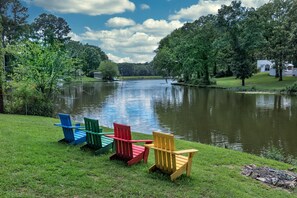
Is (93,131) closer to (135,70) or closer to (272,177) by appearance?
(272,177)

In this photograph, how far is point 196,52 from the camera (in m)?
54.6

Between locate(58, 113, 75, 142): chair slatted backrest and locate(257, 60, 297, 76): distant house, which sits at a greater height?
locate(257, 60, 297, 76): distant house

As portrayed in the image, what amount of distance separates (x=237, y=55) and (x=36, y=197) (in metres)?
43.9

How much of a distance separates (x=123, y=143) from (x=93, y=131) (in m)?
1.02

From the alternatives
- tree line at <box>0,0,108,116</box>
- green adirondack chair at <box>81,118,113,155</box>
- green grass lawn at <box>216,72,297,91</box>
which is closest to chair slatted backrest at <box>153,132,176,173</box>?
green adirondack chair at <box>81,118,113,155</box>

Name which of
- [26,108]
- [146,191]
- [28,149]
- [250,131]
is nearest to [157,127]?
[250,131]

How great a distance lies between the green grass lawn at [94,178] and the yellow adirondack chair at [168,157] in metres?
0.15

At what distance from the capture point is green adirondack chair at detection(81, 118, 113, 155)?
22.0 ft

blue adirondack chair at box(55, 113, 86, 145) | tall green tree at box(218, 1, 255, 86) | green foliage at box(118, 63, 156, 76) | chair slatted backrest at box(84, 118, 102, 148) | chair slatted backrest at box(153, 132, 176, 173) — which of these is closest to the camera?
chair slatted backrest at box(153, 132, 176, 173)

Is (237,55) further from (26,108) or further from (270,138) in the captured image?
(26,108)

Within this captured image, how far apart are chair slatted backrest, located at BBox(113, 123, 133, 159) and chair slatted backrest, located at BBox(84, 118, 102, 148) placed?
68cm

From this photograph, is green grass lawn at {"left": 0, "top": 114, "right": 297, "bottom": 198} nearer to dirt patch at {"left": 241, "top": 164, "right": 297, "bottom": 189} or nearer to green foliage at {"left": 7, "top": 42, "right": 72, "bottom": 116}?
dirt patch at {"left": 241, "top": 164, "right": 297, "bottom": 189}

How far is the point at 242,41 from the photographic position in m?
44.4

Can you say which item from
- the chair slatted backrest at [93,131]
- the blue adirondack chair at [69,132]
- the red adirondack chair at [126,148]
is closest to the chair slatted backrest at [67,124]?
the blue adirondack chair at [69,132]
